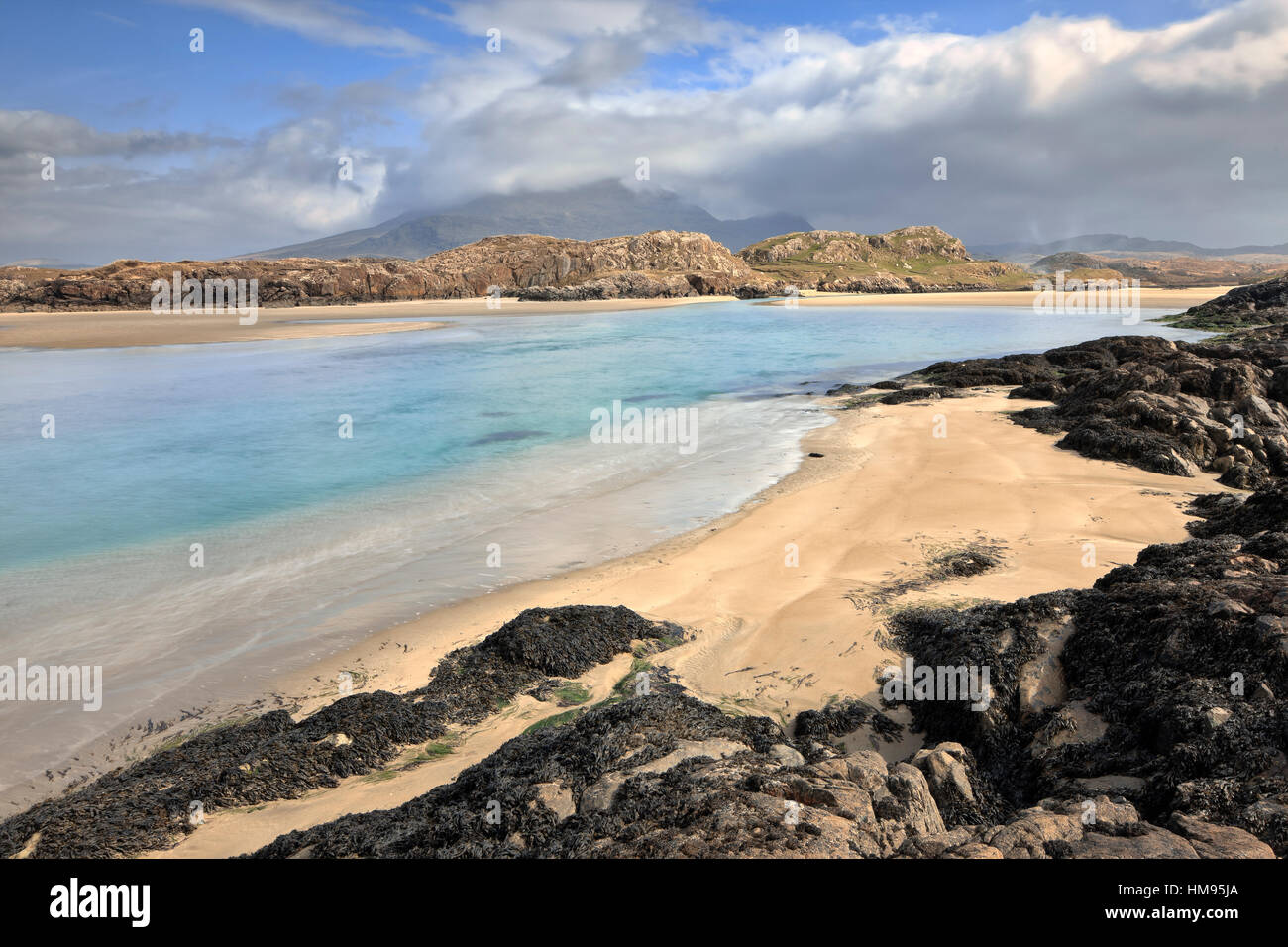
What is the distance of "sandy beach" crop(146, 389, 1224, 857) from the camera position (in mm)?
5109

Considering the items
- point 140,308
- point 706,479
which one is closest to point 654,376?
point 706,479

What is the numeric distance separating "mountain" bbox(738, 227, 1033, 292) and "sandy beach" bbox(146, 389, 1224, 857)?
346 ft

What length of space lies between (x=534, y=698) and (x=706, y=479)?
7.57 m

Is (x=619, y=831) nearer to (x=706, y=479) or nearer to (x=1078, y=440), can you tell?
(x=706, y=479)

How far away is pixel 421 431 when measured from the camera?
18.3m

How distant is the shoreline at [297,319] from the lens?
43.1 meters

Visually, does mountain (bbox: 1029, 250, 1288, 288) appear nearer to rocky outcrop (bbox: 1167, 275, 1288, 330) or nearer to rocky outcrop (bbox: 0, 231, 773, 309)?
rocky outcrop (bbox: 0, 231, 773, 309)

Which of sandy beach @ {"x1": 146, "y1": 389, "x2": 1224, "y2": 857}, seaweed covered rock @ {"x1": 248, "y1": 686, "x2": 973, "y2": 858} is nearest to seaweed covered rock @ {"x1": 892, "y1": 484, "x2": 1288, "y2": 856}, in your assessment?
sandy beach @ {"x1": 146, "y1": 389, "x2": 1224, "y2": 857}

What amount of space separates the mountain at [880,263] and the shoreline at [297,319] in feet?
81.5

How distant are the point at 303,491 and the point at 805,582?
33.2 feet

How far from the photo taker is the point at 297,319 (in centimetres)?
5956

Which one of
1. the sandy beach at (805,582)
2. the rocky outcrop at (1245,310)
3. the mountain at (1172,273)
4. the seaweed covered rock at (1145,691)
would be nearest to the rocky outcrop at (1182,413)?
the sandy beach at (805,582)

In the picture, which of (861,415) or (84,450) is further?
(861,415)

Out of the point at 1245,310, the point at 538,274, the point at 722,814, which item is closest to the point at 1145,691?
the point at 722,814
